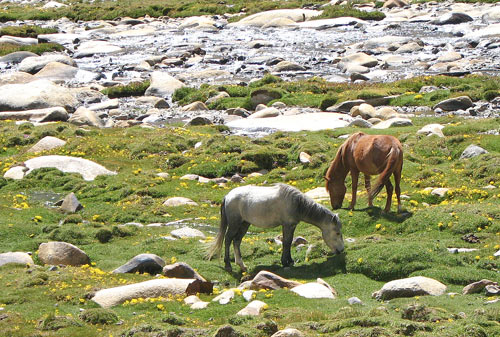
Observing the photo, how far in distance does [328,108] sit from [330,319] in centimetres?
3033

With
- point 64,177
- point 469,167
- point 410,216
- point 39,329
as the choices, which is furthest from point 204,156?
point 39,329

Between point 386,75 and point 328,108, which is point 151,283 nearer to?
point 328,108

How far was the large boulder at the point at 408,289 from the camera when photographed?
15.8 m

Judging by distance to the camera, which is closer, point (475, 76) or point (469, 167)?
point (469, 167)

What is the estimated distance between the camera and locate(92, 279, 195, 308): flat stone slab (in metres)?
16.0

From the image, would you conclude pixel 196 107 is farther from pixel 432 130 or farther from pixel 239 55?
pixel 239 55

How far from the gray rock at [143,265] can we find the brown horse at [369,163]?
6.43m

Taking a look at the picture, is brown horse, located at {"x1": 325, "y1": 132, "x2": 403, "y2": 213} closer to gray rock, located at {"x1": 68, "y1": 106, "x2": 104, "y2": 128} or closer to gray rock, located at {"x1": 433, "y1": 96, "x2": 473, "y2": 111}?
gray rock, located at {"x1": 433, "y1": 96, "x2": 473, "y2": 111}

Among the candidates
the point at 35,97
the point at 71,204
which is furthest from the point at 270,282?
the point at 35,97

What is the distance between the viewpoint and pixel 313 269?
1853cm

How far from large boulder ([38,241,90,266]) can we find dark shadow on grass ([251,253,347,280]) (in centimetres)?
452

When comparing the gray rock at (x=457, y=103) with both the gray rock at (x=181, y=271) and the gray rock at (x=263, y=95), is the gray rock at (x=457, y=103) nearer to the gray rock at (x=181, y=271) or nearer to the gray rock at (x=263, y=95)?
the gray rock at (x=263, y=95)

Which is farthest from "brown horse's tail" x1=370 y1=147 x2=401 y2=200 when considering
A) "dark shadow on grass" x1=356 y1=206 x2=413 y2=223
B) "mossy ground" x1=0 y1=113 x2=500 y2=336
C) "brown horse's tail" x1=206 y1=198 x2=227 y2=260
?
"brown horse's tail" x1=206 y1=198 x2=227 y2=260

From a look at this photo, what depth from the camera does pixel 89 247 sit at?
21.6m
